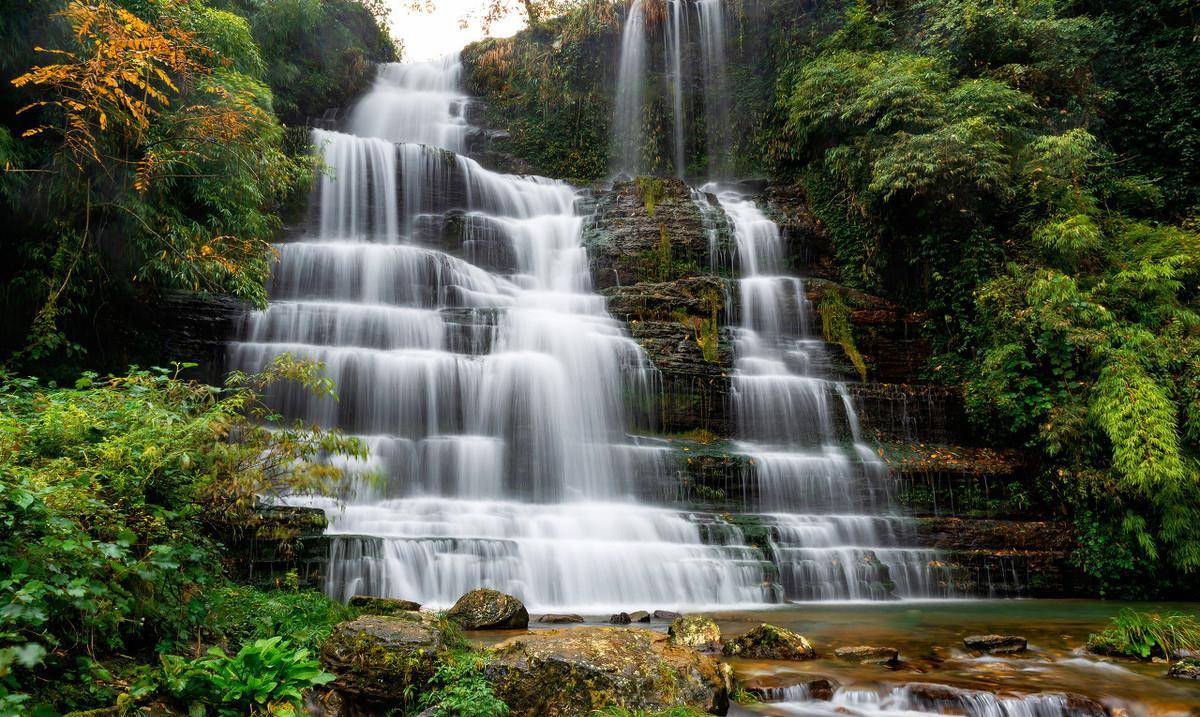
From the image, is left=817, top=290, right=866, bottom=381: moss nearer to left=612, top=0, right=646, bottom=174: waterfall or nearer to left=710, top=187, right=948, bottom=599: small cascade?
left=710, top=187, right=948, bottom=599: small cascade

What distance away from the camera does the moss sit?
15852 mm

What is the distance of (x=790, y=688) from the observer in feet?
16.9

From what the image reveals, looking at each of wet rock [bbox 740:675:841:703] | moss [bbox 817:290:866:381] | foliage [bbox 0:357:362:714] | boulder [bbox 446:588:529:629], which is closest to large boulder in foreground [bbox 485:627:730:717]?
wet rock [bbox 740:675:841:703]

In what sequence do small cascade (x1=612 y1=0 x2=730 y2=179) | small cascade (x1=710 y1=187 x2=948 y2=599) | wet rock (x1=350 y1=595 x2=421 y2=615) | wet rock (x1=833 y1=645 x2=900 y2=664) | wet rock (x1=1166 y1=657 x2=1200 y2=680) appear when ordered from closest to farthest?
1. wet rock (x1=1166 y1=657 x2=1200 y2=680)
2. wet rock (x1=350 y1=595 x2=421 y2=615)
3. wet rock (x1=833 y1=645 x2=900 y2=664)
4. small cascade (x1=710 y1=187 x2=948 y2=599)
5. small cascade (x1=612 y1=0 x2=730 y2=179)

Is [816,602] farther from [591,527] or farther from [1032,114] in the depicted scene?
[1032,114]

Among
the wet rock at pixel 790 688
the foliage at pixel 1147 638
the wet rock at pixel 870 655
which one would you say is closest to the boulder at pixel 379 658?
the wet rock at pixel 790 688

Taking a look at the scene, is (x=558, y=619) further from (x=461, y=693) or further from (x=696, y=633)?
(x=461, y=693)

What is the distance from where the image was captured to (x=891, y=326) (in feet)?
53.3

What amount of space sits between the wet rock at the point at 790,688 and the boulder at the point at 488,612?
2.59 m

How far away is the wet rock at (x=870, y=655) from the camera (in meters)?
6.04

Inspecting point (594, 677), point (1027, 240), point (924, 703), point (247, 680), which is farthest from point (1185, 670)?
point (1027, 240)

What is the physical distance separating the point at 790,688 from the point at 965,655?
2485mm

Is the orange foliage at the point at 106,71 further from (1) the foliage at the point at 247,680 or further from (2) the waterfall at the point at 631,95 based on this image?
(2) the waterfall at the point at 631,95

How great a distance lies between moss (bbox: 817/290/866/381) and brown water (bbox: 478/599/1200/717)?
692cm
